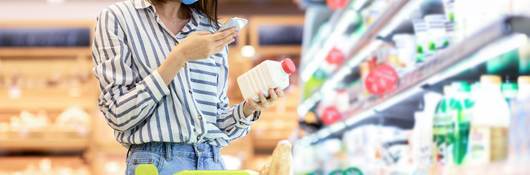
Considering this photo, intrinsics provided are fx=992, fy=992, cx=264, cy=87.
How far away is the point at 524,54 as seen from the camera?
2209 mm

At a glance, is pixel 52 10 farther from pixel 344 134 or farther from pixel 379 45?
pixel 379 45

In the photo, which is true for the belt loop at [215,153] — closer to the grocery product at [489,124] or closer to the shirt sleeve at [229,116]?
the shirt sleeve at [229,116]

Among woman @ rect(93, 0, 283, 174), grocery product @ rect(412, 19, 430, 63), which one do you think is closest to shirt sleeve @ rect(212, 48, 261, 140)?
woman @ rect(93, 0, 283, 174)

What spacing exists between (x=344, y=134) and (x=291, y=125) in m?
3.18

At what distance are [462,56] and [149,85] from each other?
83 cm

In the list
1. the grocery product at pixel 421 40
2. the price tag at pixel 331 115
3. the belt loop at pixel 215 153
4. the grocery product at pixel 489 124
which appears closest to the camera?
the belt loop at pixel 215 153

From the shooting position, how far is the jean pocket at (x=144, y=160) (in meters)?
2.01

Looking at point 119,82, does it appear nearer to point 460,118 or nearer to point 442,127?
point 460,118

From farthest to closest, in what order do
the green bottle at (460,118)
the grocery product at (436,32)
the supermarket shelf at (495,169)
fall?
the grocery product at (436,32)
the green bottle at (460,118)
the supermarket shelf at (495,169)

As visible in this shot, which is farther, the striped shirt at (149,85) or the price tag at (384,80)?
the price tag at (384,80)

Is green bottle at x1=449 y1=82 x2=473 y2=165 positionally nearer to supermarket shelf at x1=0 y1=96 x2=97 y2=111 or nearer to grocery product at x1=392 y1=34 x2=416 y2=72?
grocery product at x1=392 y1=34 x2=416 y2=72

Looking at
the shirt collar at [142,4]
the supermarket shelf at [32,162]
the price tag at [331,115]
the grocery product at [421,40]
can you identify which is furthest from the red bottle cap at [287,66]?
the supermarket shelf at [32,162]

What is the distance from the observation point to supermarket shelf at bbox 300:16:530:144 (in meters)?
2.01

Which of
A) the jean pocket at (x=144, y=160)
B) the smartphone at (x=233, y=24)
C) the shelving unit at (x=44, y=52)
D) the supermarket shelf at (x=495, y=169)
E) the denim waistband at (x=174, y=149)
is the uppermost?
the shelving unit at (x=44, y=52)
